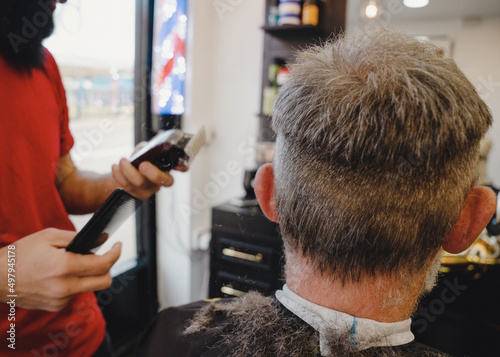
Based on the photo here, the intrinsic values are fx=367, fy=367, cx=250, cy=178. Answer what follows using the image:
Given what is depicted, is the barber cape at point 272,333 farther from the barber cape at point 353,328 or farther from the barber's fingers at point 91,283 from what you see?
the barber's fingers at point 91,283

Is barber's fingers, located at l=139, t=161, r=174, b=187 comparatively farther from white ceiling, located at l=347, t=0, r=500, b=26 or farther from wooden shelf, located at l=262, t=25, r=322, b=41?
wooden shelf, located at l=262, t=25, r=322, b=41

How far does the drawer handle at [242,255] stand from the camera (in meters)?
2.05

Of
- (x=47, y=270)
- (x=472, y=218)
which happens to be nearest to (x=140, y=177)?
(x=47, y=270)

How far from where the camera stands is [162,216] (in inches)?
107

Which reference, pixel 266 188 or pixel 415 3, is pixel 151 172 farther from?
pixel 415 3

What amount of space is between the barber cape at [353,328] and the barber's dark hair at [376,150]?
0.07m

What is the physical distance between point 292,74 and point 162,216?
7.25 ft

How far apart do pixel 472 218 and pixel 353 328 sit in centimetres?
29

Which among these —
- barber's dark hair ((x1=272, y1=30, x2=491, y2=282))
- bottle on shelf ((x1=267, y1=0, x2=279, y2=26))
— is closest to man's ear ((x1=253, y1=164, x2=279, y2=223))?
barber's dark hair ((x1=272, y1=30, x2=491, y2=282))

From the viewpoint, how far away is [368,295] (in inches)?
26.8

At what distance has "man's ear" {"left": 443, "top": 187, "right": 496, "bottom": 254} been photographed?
0.65 meters

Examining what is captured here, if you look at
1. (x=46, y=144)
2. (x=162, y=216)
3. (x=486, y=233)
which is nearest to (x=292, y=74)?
(x=46, y=144)

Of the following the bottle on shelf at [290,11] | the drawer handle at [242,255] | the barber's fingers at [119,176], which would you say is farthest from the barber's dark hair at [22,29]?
the bottle on shelf at [290,11]

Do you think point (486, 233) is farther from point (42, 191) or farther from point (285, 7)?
point (42, 191)
